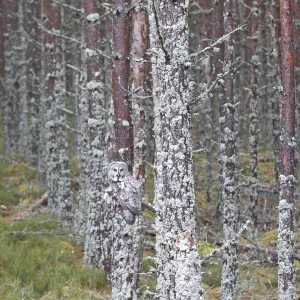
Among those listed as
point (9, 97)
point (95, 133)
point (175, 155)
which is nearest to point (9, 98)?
point (9, 97)

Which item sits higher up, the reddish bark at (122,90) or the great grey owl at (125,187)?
the reddish bark at (122,90)

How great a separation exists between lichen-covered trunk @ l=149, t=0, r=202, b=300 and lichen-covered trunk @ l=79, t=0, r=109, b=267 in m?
5.02

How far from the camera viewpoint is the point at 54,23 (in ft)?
44.1

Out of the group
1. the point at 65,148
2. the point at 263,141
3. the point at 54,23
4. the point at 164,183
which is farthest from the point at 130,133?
the point at 263,141

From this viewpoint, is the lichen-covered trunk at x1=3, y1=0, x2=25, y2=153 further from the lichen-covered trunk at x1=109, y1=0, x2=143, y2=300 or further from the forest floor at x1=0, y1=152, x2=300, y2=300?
the lichen-covered trunk at x1=109, y1=0, x2=143, y2=300

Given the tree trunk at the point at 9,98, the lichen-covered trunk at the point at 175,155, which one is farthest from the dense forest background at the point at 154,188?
the tree trunk at the point at 9,98

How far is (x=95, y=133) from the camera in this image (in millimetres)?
9414

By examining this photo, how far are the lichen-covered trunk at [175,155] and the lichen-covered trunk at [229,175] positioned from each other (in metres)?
4.22

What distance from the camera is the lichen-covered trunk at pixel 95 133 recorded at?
9289 millimetres

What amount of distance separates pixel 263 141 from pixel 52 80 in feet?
51.3

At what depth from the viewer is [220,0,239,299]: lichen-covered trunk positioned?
845 centimetres

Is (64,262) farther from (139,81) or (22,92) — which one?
(22,92)

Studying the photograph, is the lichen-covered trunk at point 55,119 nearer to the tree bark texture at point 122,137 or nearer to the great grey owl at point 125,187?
the tree bark texture at point 122,137

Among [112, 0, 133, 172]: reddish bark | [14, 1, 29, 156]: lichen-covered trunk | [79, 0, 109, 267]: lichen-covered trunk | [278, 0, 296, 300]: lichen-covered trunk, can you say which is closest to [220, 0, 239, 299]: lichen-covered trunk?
[278, 0, 296, 300]: lichen-covered trunk
